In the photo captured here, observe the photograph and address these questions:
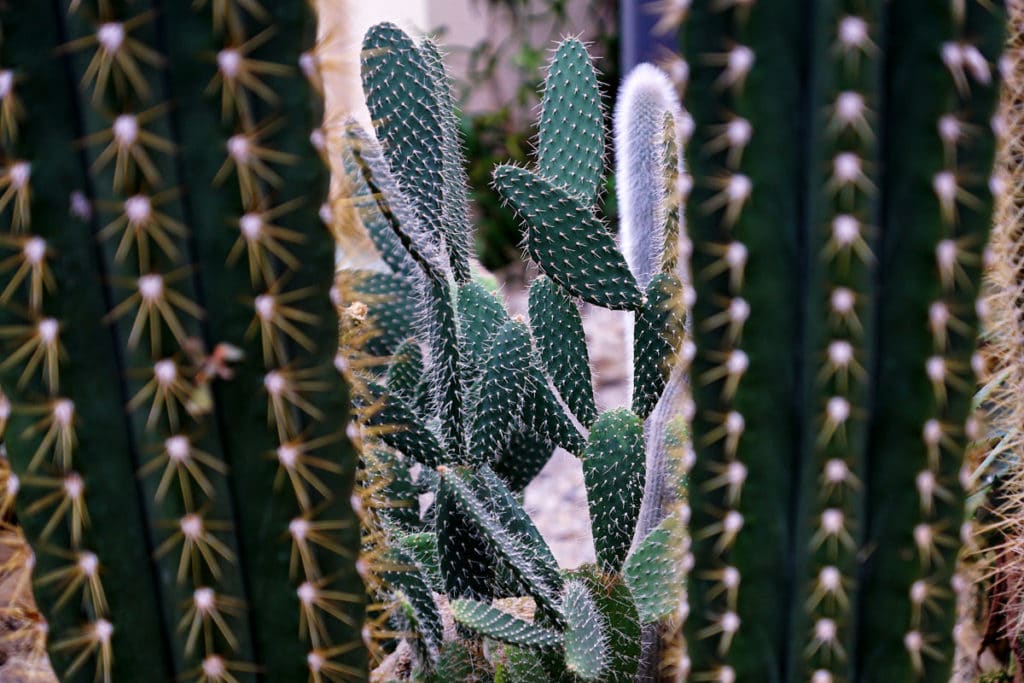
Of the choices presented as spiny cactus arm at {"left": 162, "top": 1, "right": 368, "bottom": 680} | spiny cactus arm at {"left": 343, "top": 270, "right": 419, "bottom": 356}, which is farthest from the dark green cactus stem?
spiny cactus arm at {"left": 343, "top": 270, "right": 419, "bottom": 356}

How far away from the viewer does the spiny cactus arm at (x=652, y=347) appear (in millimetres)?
1311

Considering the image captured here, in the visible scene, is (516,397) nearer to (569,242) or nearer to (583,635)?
(569,242)

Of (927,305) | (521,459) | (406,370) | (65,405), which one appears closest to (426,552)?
(521,459)

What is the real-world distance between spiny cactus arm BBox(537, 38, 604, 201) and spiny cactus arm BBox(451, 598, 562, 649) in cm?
65

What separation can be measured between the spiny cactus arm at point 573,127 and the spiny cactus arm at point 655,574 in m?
0.54

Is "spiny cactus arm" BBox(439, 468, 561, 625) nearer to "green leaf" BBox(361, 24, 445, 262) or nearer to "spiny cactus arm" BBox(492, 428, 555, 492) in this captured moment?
"spiny cactus arm" BBox(492, 428, 555, 492)

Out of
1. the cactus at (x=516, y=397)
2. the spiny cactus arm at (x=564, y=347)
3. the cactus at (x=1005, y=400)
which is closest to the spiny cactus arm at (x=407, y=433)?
the cactus at (x=516, y=397)

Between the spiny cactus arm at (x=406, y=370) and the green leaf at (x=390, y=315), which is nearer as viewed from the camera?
the spiny cactus arm at (x=406, y=370)

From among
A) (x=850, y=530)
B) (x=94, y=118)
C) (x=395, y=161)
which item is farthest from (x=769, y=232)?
(x=395, y=161)

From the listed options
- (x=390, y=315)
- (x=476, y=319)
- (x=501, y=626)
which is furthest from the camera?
(x=390, y=315)

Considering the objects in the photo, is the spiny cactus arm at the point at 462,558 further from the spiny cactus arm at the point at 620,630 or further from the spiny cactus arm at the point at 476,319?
the spiny cactus arm at the point at 476,319

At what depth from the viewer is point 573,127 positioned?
1.48 metres

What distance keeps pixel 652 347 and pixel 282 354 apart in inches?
28.6

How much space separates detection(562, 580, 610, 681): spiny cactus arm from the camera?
109cm
